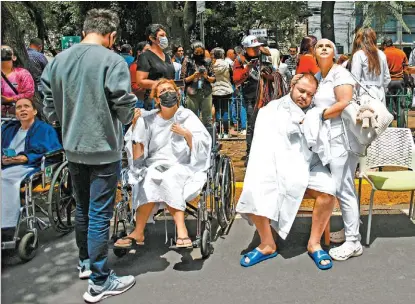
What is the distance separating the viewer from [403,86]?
9.55 metres

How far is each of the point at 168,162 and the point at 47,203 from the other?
107 cm

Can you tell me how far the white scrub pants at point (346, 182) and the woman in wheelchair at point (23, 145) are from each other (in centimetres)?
245

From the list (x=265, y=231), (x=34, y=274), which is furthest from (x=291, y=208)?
(x=34, y=274)

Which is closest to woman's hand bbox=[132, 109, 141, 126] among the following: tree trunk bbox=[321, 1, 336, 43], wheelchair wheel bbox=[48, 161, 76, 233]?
wheelchair wheel bbox=[48, 161, 76, 233]

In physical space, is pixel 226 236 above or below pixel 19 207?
below

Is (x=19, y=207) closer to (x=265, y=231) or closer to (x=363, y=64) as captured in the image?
(x=265, y=231)

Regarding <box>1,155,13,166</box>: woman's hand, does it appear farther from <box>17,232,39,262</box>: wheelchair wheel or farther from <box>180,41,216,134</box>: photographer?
<box>180,41,216,134</box>: photographer

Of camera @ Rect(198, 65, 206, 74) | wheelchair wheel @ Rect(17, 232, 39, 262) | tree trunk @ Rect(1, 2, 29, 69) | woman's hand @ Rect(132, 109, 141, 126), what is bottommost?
wheelchair wheel @ Rect(17, 232, 39, 262)

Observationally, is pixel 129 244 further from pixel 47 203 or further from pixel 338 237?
pixel 338 237

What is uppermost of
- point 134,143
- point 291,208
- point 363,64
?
point 363,64

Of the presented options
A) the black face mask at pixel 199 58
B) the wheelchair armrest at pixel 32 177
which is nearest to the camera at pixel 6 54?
the wheelchair armrest at pixel 32 177

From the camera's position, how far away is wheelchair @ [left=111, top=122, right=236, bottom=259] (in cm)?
416

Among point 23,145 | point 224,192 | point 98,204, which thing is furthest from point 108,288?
point 23,145

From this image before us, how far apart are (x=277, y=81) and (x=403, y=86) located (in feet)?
15.0
